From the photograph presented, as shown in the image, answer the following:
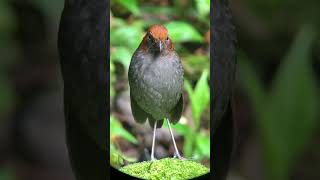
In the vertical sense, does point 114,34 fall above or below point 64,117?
above

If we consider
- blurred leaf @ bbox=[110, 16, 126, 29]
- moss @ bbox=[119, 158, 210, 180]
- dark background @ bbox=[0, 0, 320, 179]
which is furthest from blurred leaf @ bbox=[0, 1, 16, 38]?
moss @ bbox=[119, 158, 210, 180]

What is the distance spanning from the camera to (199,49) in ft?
2.35

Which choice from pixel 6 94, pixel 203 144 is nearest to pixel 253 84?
pixel 203 144

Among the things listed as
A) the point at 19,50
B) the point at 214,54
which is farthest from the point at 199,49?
the point at 19,50

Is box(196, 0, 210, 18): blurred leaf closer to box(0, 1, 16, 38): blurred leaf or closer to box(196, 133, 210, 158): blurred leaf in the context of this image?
box(196, 133, 210, 158): blurred leaf

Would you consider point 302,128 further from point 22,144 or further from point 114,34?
point 22,144

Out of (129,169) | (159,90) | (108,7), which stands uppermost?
(108,7)

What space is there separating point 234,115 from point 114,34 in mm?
210

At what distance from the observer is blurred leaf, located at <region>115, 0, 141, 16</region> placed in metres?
0.70

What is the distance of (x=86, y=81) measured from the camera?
72cm

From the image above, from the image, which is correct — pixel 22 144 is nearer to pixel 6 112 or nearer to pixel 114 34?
pixel 6 112

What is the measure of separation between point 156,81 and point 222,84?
91 millimetres

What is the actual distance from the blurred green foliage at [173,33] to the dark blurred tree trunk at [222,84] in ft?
0.04

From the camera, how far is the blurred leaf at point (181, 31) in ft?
2.32
